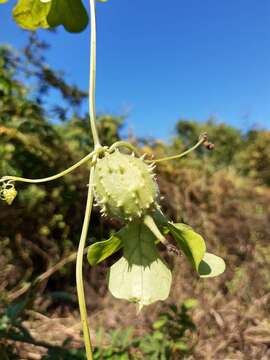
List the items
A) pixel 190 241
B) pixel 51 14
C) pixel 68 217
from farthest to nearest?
pixel 68 217
pixel 51 14
pixel 190 241

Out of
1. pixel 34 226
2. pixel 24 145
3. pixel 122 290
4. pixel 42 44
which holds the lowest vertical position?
pixel 122 290

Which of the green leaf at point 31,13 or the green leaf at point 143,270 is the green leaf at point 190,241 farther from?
the green leaf at point 31,13

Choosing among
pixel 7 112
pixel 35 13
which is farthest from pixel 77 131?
pixel 35 13

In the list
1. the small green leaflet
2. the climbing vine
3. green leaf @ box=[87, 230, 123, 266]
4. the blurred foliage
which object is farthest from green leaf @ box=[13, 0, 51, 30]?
the blurred foliage

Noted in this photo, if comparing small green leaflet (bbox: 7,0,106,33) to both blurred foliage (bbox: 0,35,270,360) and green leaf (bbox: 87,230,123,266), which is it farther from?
blurred foliage (bbox: 0,35,270,360)

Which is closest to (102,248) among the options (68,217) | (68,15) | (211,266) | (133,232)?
(133,232)

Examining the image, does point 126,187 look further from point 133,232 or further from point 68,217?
point 68,217

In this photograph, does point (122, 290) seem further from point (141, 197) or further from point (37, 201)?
point (37, 201)
